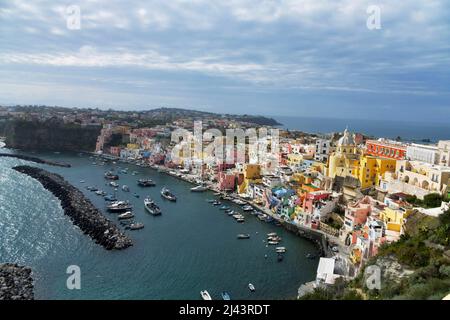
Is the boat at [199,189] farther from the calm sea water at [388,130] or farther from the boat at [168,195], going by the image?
the calm sea water at [388,130]

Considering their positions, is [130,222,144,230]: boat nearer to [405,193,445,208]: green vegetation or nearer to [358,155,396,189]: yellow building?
[358,155,396,189]: yellow building

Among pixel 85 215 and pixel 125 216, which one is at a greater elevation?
pixel 85 215

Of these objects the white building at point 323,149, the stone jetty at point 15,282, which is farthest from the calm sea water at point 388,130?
the stone jetty at point 15,282

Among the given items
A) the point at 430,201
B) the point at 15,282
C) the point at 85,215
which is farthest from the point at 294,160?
the point at 15,282

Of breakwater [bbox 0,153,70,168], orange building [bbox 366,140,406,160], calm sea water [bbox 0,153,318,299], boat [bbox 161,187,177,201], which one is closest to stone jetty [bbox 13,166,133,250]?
calm sea water [bbox 0,153,318,299]

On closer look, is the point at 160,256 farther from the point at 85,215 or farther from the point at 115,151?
the point at 115,151

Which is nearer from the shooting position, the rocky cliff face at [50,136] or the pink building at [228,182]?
the pink building at [228,182]
